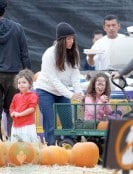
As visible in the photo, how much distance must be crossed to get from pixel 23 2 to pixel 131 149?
33.0ft

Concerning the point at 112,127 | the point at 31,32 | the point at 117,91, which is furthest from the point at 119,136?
the point at 31,32

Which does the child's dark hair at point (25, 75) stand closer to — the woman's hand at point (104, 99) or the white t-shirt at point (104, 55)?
the woman's hand at point (104, 99)

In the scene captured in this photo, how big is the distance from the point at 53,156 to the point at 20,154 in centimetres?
30

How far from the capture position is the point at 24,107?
29.9 ft

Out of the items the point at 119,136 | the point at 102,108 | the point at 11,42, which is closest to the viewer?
the point at 119,136

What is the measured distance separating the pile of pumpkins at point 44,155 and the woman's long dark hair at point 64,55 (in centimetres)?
157

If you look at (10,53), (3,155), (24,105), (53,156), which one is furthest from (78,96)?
(3,155)

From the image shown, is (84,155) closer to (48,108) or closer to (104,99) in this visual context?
(104,99)

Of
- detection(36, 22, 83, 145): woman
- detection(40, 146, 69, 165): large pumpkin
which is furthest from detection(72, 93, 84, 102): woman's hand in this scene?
detection(40, 146, 69, 165): large pumpkin

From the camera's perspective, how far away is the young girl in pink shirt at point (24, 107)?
29.6ft

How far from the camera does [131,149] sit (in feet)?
15.5

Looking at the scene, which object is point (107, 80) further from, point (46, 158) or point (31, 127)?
point (46, 158)

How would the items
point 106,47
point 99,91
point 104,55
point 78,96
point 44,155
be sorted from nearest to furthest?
1. point 44,155
2. point 78,96
3. point 99,91
4. point 104,55
5. point 106,47

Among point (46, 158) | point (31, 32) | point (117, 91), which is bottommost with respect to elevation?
point (46, 158)
